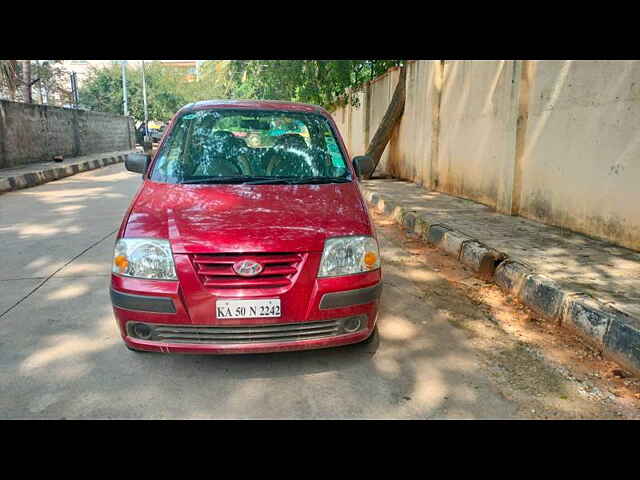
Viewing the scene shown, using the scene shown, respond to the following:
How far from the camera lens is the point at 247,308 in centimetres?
260

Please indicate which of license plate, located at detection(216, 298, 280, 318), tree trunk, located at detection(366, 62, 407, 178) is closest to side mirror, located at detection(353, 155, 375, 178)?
license plate, located at detection(216, 298, 280, 318)

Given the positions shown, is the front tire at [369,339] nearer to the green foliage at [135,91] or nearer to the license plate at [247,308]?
the license plate at [247,308]

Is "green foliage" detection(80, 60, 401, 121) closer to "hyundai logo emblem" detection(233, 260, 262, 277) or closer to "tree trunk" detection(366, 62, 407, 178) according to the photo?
"tree trunk" detection(366, 62, 407, 178)

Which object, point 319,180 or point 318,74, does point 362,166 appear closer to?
point 319,180

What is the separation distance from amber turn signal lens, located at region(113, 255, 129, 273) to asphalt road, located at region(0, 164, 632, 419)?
607 mm

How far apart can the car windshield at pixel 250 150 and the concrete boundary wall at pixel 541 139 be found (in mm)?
2938

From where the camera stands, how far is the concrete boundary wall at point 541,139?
4922 mm

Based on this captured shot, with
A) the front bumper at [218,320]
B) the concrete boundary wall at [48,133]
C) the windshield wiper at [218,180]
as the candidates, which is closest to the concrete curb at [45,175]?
the concrete boundary wall at [48,133]

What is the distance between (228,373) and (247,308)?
50 cm

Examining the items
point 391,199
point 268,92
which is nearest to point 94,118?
point 268,92

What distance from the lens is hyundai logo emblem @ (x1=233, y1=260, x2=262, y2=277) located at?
259cm

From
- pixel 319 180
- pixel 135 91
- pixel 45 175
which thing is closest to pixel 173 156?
pixel 319 180

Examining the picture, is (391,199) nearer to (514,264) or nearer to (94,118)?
(514,264)
